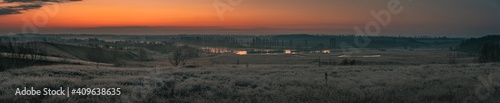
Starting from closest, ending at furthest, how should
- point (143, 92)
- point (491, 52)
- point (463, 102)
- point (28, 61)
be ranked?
point (463, 102) < point (143, 92) < point (28, 61) < point (491, 52)

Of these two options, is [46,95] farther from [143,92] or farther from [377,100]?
[377,100]

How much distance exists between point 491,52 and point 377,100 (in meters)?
77.3

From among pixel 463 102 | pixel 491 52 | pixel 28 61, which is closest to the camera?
pixel 463 102

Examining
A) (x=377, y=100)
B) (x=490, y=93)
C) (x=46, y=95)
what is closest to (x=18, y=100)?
(x=46, y=95)

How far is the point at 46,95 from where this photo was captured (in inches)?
511

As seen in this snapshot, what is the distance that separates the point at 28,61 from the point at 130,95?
31886 mm

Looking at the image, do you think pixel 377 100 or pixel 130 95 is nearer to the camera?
pixel 377 100

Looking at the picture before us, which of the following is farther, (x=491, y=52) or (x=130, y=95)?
(x=491, y=52)

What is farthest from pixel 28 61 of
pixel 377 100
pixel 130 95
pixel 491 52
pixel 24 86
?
pixel 491 52

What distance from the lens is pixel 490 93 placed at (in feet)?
47.1

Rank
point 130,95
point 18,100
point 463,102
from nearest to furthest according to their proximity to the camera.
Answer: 1. point 18,100
2. point 463,102
3. point 130,95

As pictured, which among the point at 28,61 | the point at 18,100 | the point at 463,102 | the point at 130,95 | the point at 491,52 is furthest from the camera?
the point at 491,52

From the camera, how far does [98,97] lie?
12766 millimetres

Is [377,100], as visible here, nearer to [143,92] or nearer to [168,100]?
[168,100]
